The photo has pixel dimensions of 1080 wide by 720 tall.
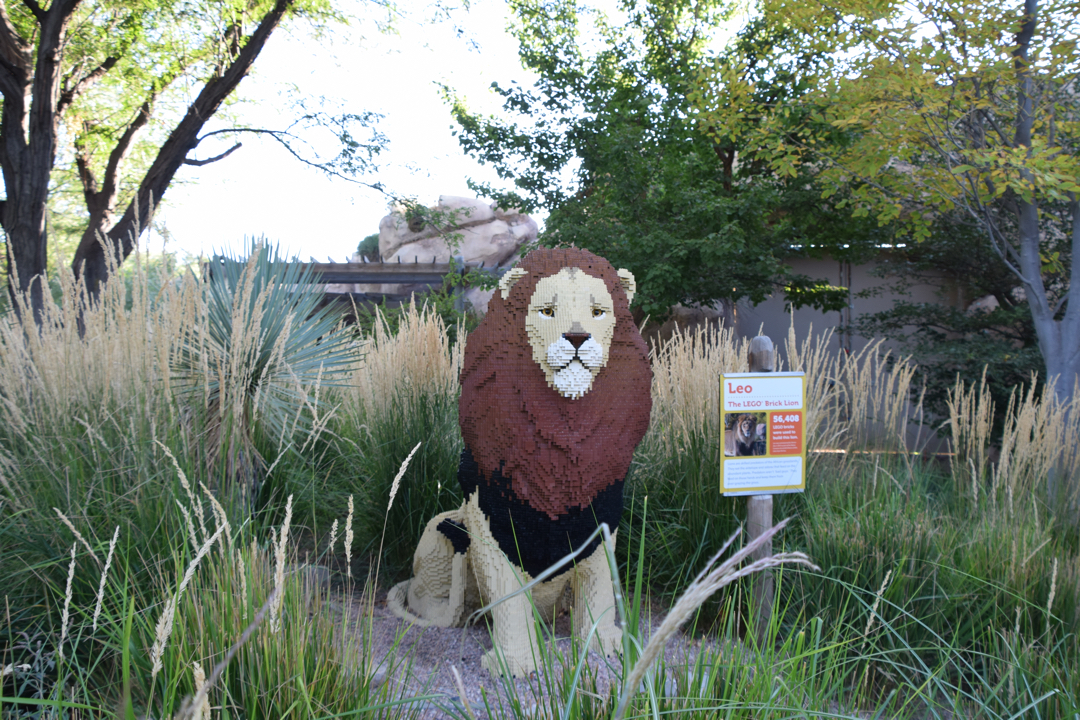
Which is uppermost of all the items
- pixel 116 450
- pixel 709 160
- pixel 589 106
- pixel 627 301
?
pixel 589 106

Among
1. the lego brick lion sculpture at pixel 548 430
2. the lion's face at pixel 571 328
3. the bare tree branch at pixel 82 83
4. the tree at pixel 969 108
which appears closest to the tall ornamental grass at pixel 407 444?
the lego brick lion sculpture at pixel 548 430

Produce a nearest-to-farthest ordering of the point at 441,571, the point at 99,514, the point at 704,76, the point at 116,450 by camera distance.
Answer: the point at 99,514 < the point at 116,450 < the point at 441,571 < the point at 704,76

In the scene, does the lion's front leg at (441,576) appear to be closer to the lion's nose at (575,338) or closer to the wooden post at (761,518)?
the lion's nose at (575,338)

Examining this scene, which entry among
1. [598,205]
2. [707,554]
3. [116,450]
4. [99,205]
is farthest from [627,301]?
[99,205]

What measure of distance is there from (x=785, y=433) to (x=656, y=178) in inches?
239

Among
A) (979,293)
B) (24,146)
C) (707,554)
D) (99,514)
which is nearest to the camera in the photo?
(99,514)

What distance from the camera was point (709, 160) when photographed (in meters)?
9.23

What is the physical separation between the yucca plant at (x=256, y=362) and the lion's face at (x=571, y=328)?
3.29 ft

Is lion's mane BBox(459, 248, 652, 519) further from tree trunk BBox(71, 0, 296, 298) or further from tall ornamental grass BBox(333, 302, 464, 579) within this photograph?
tree trunk BBox(71, 0, 296, 298)

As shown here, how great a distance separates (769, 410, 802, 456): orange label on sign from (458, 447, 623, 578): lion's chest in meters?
0.85

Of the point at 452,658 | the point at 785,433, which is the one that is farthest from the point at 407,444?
the point at 785,433

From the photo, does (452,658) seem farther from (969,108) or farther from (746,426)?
(969,108)

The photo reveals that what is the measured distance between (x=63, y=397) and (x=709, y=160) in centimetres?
849

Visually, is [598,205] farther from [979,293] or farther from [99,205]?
[99,205]
